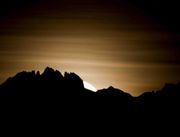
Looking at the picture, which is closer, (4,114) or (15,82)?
(4,114)

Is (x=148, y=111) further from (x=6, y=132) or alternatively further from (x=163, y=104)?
(x=6, y=132)

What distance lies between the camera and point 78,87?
87.5 meters

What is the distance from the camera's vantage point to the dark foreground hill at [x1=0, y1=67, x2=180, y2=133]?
8812cm

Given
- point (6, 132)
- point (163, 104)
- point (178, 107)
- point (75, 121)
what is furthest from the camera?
point (163, 104)

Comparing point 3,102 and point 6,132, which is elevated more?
point 3,102

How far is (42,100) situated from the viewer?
307 feet

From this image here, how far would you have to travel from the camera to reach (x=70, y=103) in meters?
93.6

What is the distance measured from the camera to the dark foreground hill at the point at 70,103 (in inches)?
3469

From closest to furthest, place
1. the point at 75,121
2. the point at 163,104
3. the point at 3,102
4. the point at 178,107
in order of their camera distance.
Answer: the point at 75,121
the point at 3,102
the point at 178,107
the point at 163,104

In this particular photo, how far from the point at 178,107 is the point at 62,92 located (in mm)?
25331

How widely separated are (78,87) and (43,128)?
11800 millimetres

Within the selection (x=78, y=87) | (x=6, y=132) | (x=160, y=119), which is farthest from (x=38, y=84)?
(x=160, y=119)

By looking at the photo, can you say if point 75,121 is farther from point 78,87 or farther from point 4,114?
point 4,114

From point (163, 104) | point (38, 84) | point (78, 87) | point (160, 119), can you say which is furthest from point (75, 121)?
point (163, 104)
